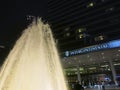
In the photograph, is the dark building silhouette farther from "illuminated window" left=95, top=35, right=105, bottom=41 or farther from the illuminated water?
the illuminated water

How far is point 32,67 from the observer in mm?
10086

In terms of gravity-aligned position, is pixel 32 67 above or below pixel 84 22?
below

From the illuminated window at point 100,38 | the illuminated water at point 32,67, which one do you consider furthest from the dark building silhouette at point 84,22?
the illuminated water at point 32,67

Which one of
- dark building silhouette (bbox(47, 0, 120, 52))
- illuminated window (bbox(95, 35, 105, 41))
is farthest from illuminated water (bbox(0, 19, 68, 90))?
illuminated window (bbox(95, 35, 105, 41))

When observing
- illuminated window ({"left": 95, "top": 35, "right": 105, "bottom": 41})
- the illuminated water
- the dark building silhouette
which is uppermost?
the dark building silhouette

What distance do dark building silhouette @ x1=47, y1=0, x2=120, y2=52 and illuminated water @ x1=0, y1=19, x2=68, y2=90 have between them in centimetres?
3824

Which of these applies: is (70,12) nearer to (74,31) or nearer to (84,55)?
(74,31)

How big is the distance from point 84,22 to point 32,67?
50137 millimetres

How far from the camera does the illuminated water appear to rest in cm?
932

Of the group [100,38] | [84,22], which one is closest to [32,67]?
[100,38]

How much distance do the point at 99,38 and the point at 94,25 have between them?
16.9 ft

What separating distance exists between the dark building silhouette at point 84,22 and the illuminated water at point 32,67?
38243 millimetres

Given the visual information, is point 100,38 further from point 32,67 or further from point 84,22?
point 32,67

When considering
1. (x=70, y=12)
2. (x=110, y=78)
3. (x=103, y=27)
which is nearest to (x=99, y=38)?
(x=103, y=27)
